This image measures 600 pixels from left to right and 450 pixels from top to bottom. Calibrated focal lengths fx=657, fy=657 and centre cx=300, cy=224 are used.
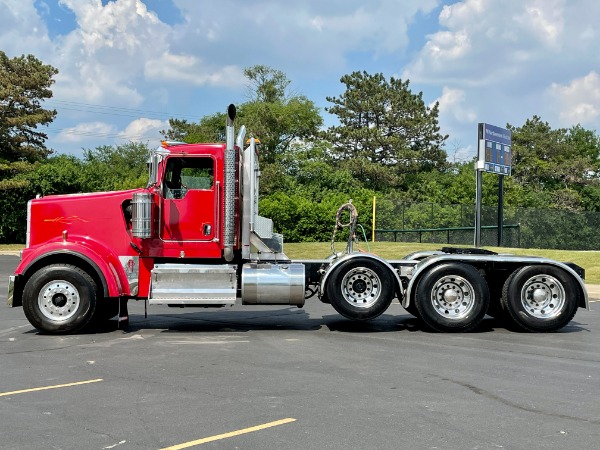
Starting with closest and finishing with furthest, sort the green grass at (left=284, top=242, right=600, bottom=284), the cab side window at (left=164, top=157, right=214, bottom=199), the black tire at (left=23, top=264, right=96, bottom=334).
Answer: the black tire at (left=23, top=264, right=96, bottom=334) < the cab side window at (left=164, top=157, right=214, bottom=199) < the green grass at (left=284, top=242, right=600, bottom=284)

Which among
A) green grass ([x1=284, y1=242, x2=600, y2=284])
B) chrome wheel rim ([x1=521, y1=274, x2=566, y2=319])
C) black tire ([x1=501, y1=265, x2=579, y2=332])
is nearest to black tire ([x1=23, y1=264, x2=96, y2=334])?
black tire ([x1=501, y1=265, x2=579, y2=332])

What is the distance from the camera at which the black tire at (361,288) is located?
10633 millimetres

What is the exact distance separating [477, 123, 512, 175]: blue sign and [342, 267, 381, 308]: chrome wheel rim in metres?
15.3

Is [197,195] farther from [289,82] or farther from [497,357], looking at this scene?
[289,82]

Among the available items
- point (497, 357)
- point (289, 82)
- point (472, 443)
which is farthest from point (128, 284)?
point (289, 82)

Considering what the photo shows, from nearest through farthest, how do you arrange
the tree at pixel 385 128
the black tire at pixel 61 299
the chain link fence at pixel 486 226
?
the black tire at pixel 61 299, the chain link fence at pixel 486 226, the tree at pixel 385 128

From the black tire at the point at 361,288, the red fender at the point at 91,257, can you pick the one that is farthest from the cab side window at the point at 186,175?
the black tire at the point at 361,288

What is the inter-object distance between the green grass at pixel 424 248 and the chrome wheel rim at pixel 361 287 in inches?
468

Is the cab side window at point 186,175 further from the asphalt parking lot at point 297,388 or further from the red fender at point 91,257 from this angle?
the asphalt parking lot at point 297,388

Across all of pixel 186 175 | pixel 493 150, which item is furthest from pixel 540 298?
pixel 493 150

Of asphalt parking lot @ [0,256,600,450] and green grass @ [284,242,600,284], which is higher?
green grass @ [284,242,600,284]

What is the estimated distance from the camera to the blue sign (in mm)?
25094

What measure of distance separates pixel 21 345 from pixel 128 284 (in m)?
1.80

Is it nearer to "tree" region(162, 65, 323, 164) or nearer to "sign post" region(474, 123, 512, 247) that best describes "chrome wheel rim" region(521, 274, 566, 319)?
"sign post" region(474, 123, 512, 247)
